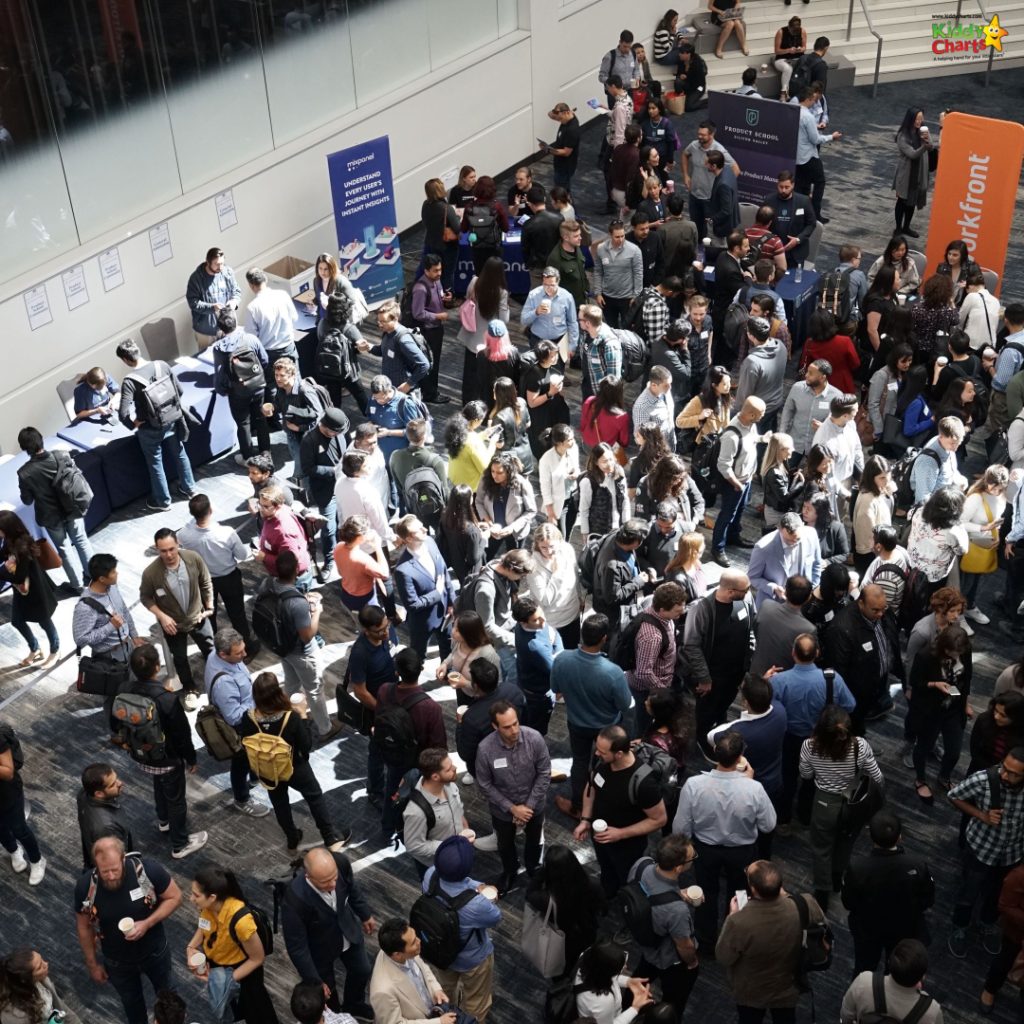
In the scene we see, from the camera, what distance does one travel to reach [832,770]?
253 inches

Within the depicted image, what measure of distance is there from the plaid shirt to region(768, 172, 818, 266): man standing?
6668mm

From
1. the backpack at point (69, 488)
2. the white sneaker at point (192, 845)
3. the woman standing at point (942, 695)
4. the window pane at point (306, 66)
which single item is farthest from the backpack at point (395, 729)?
the window pane at point (306, 66)

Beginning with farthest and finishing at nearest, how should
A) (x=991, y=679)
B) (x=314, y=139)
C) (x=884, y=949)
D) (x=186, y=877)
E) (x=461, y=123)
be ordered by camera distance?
(x=461, y=123)
(x=314, y=139)
(x=991, y=679)
(x=186, y=877)
(x=884, y=949)

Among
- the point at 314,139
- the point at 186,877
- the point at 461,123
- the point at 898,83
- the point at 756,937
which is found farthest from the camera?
the point at 898,83

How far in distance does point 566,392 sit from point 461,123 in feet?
15.4

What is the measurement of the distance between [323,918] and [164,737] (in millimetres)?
1582

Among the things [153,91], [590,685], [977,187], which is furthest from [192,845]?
[977,187]

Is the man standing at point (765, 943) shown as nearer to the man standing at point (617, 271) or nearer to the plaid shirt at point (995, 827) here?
the plaid shirt at point (995, 827)

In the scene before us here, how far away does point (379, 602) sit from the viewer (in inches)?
332

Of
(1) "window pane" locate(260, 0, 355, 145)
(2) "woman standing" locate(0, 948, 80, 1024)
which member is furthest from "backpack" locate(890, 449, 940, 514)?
(1) "window pane" locate(260, 0, 355, 145)

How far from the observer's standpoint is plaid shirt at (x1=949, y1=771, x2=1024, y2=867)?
634 centimetres

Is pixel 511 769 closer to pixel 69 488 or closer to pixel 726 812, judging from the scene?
pixel 726 812

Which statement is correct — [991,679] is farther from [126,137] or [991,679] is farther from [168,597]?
[126,137]

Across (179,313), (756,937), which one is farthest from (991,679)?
(179,313)
